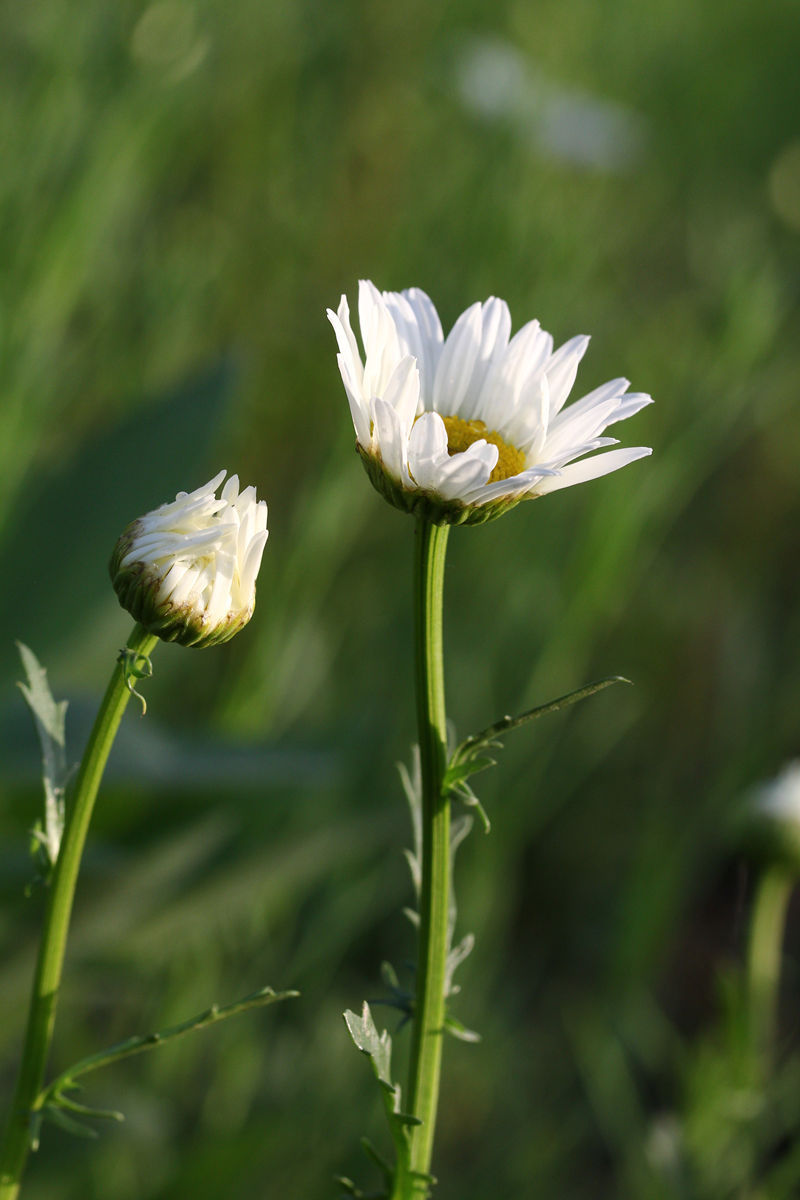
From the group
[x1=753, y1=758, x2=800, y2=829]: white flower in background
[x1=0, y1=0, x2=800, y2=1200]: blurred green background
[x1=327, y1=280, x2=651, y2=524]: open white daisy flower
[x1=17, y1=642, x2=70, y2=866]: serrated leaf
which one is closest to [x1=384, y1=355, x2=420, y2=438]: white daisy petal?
[x1=327, y1=280, x2=651, y2=524]: open white daisy flower

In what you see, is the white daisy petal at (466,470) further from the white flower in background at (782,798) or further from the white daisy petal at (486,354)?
the white flower in background at (782,798)

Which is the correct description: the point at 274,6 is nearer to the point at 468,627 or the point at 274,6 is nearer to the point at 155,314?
the point at 155,314

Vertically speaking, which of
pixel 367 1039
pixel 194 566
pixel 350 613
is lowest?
pixel 367 1039

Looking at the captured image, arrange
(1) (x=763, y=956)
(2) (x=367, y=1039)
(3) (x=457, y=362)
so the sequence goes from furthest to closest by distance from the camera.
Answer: (1) (x=763, y=956) → (3) (x=457, y=362) → (2) (x=367, y=1039)

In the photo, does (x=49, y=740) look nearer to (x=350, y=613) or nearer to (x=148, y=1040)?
(x=148, y=1040)

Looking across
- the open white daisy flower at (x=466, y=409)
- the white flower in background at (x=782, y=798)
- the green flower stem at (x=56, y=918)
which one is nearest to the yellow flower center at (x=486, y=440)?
the open white daisy flower at (x=466, y=409)

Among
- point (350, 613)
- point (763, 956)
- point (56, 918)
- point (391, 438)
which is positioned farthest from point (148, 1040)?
point (350, 613)
